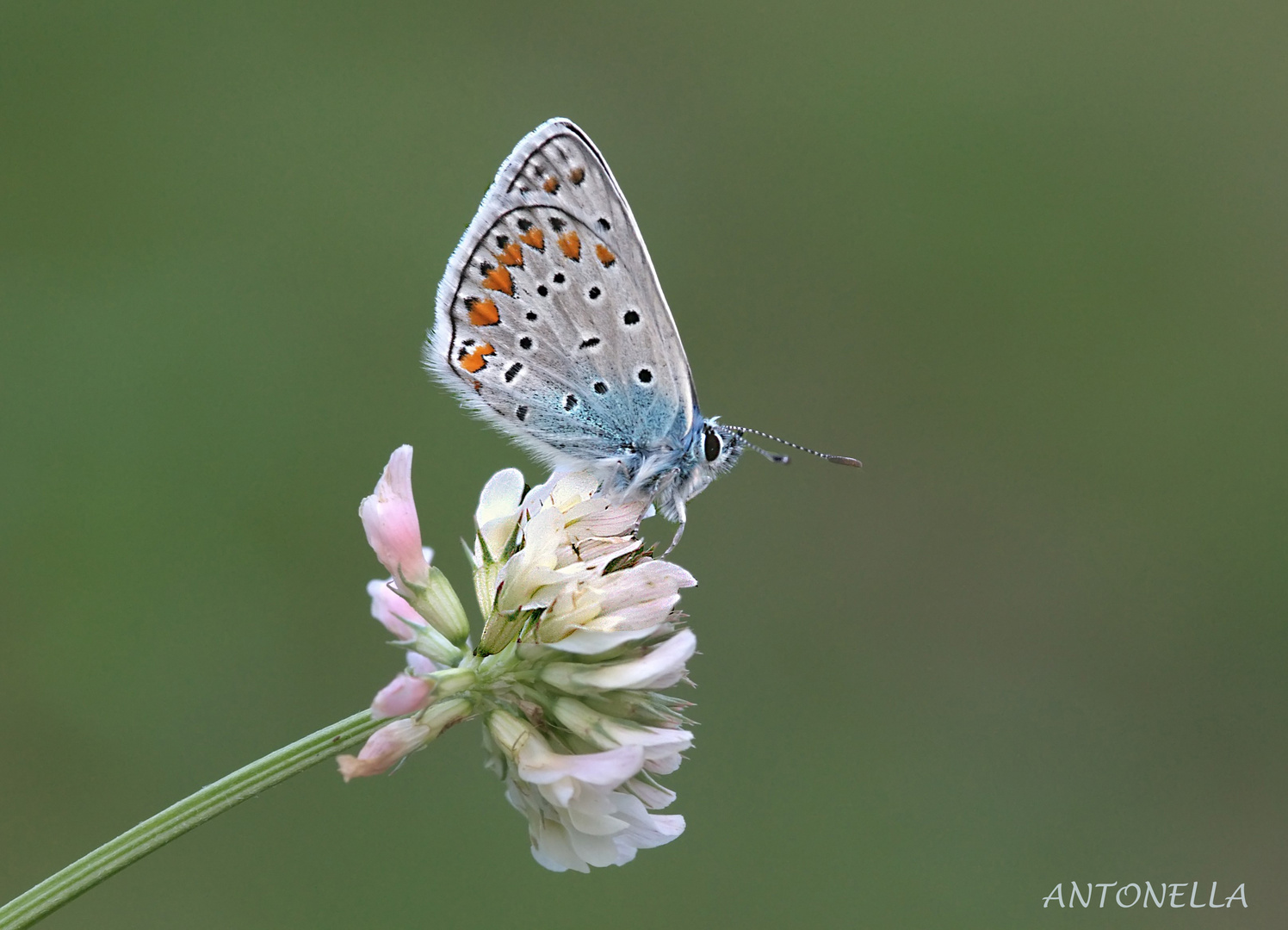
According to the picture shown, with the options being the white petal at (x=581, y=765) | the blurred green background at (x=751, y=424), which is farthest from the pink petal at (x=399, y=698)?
the blurred green background at (x=751, y=424)

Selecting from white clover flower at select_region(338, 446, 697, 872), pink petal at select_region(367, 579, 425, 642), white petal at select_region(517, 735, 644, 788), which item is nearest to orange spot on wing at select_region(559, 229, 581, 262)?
white clover flower at select_region(338, 446, 697, 872)

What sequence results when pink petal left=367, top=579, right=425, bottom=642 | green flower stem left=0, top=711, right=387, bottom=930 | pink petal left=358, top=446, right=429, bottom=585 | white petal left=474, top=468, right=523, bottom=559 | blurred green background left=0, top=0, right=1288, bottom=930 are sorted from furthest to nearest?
blurred green background left=0, top=0, right=1288, bottom=930 < white petal left=474, top=468, right=523, bottom=559 < pink petal left=367, top=579, right=425, bottom=642 < pink petal left=358, top=446, right=429, bottom=585 < green flower stem left=0, top=711, right=387, bottom=930

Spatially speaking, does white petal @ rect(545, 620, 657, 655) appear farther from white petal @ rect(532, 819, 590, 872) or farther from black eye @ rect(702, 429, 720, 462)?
black eye @ rect(702, 429, 720, 462)

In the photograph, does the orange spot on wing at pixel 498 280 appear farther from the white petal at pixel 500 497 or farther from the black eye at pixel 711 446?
the black eye at pixel 711 446

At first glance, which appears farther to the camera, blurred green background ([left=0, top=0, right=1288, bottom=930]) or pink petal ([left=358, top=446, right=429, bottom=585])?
blurred green background ([left=0, top=0, right=1288, bottom=930])

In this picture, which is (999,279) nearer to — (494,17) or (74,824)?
(494,17)

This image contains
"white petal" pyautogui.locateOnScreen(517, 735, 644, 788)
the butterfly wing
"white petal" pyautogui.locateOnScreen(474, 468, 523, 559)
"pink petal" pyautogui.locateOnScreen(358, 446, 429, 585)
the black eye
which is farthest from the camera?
the black eye
